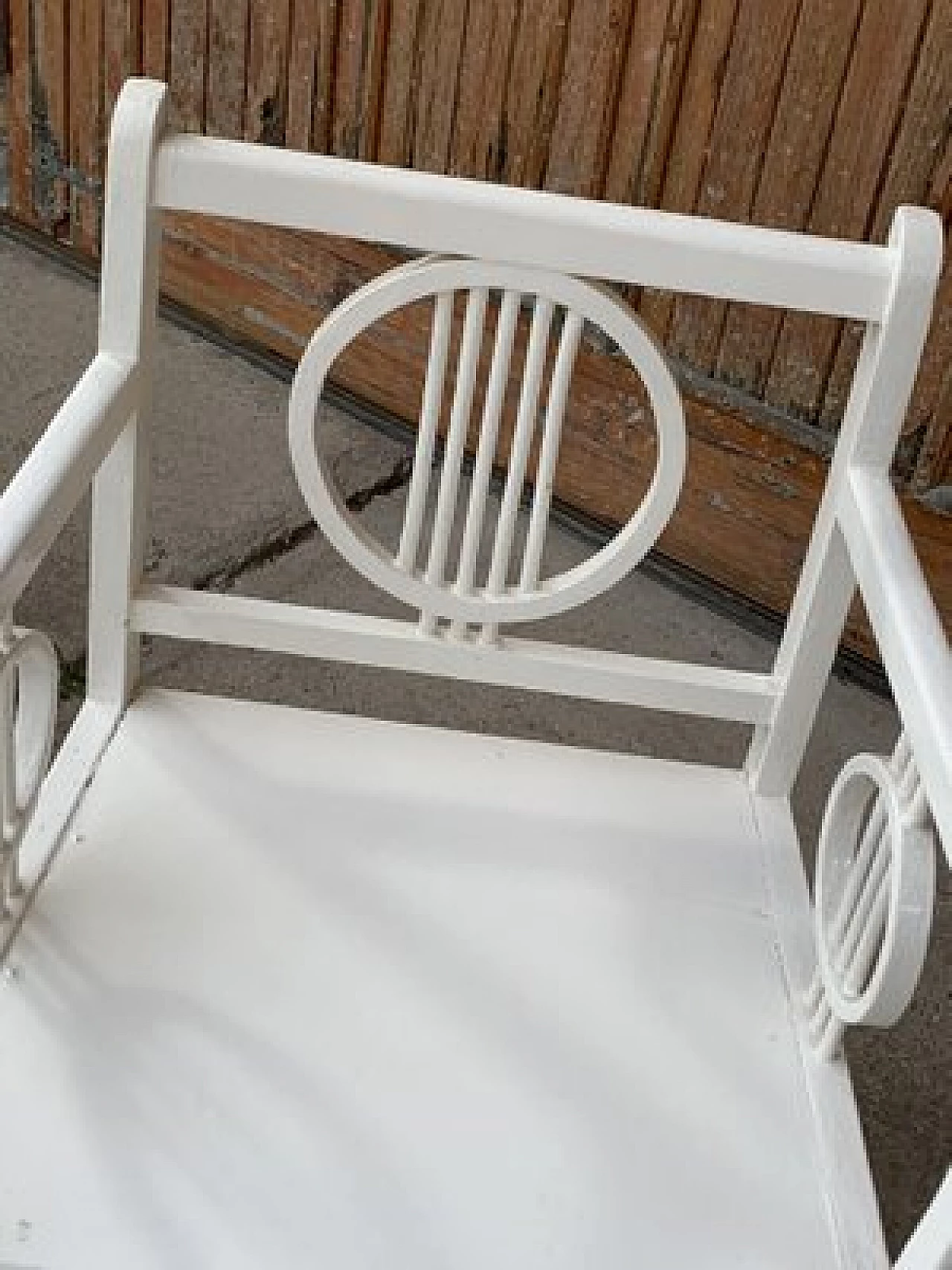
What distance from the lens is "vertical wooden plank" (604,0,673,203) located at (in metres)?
2.13

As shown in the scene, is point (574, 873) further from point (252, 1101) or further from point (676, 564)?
point (676, 564)

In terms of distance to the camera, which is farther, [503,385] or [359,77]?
[359,77]

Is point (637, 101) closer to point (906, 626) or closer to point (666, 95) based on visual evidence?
point (666, 95)

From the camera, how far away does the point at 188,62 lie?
2.74 metres

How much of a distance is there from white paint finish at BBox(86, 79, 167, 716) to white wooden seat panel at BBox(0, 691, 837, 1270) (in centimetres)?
6

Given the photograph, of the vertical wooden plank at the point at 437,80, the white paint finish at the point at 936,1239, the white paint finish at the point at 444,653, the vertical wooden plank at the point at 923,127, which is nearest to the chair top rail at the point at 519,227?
the white paint finish at the point at 444,653

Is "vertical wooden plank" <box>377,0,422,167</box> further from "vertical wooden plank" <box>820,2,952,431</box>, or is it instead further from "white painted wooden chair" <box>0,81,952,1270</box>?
"white painted wooden chair" <box>0,81,952,1270</box>

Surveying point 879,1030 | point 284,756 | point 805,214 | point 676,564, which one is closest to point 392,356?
point 676,564

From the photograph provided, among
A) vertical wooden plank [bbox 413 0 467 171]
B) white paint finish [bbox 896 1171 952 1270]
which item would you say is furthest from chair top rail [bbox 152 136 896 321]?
vertical wooden plank [bbox 413 0 467 171]

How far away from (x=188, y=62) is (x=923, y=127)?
4.33 feet

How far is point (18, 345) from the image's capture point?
2.88 metres

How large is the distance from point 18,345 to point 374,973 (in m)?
2.10

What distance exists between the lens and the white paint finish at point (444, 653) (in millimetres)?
1186

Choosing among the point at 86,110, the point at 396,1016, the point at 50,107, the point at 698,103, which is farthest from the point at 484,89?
the point at 396,1016
